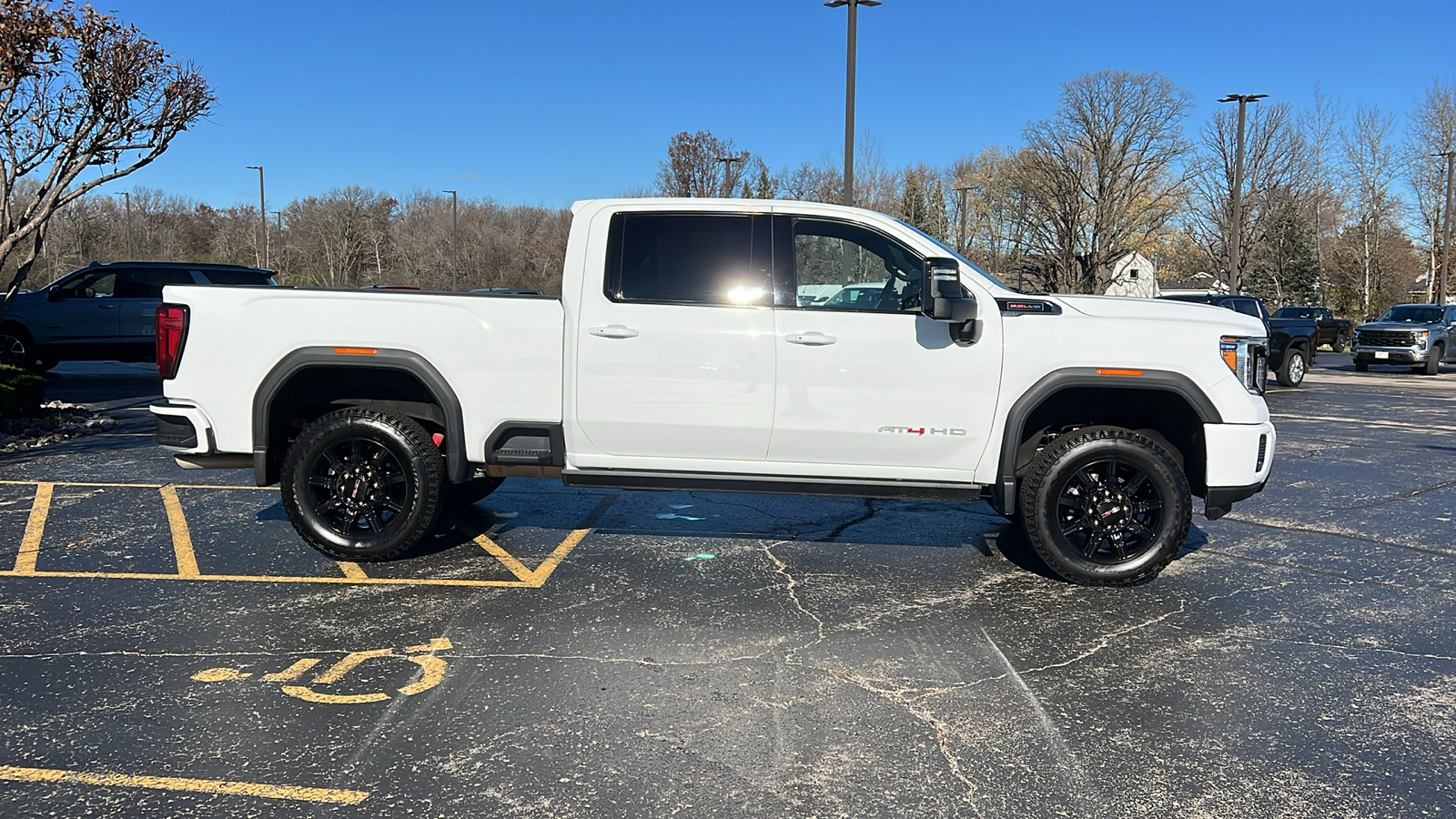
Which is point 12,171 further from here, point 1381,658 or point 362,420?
point 1381,658

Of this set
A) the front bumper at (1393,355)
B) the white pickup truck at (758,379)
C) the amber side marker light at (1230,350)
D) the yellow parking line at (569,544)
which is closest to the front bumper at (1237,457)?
the white pickup truck at (758,379)

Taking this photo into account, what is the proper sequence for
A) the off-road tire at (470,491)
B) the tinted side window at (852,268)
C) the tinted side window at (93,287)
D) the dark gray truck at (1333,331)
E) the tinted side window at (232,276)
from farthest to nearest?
the dark gray truck at (1333,331)
the tinted side window at (232,276)
the tinted side window at (93,287)
the off-road tire at (470,491)
the tinted side window at (852,268)

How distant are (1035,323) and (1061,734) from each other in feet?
7.52

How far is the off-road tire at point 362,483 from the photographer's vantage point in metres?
5.50

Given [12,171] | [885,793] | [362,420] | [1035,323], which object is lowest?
[885,793]

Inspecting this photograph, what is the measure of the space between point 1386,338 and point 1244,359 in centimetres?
2294

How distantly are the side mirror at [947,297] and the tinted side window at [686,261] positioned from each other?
0.85 m

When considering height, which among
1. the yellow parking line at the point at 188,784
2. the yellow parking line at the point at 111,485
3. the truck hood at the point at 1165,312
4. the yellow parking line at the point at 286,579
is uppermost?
the truck hood at the point at 1165,312

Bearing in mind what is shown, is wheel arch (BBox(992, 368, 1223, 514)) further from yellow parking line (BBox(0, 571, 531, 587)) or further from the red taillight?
the red taillight

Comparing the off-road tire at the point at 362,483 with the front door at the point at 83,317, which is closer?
the off-road tire at the point at 362,483

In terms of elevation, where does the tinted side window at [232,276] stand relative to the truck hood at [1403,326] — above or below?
above

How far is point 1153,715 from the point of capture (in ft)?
12.5

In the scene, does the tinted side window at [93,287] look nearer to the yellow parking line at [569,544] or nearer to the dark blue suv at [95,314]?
the dark blue suv at [95,314]

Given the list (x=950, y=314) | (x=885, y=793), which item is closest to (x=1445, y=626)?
(x=950, y=314)
